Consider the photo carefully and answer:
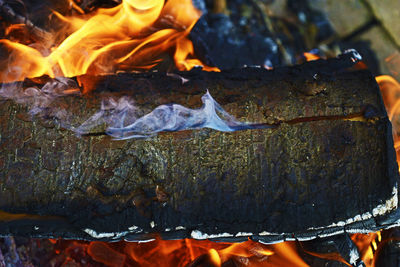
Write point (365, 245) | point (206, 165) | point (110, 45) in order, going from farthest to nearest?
point (110, 45) → point (365, 245) → point (206, 165)

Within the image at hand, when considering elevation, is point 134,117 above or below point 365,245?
above

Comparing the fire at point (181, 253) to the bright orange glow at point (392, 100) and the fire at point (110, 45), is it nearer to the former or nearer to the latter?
the bright orange glow at point (392, 100)

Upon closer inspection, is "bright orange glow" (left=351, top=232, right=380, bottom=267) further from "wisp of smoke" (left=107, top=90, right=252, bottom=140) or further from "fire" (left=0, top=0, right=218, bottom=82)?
"fire" (left=0, top=0, right=218, bottom=82)

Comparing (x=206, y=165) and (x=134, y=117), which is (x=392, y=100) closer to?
(x=206, y=165)

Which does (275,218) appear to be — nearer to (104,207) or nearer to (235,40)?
(104,207)

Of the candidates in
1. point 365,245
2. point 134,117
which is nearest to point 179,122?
point 134,117

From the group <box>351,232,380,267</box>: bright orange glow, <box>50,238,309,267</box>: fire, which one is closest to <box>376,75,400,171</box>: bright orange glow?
<box>351,232,380,267</box>: bright orange glow
